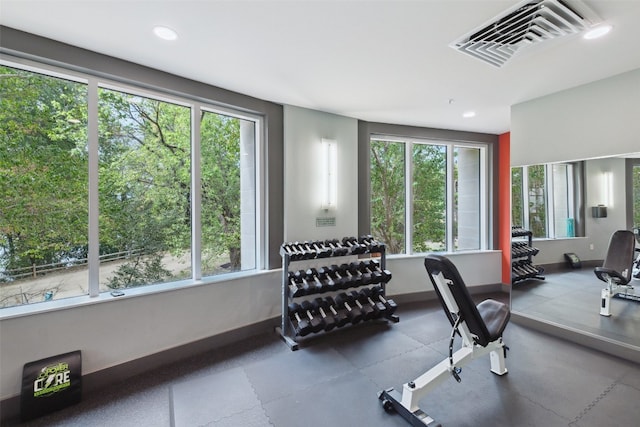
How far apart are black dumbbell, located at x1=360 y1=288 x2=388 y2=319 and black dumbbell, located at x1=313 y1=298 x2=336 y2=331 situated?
1.75 ft

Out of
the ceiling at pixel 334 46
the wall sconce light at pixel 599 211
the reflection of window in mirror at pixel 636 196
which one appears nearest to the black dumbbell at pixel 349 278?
the ceiling at pixel 334 46

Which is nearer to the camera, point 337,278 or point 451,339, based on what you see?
point 451,339

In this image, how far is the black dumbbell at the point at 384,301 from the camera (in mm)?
3473

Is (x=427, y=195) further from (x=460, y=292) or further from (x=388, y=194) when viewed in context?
(x=460, y=292)

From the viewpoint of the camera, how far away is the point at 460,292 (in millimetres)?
1996

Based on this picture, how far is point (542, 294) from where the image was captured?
3.46 metres

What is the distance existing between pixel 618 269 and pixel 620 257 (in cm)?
12

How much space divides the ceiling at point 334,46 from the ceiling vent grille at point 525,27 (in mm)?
63

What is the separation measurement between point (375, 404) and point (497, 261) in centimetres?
395

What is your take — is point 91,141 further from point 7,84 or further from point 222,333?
point 222,333

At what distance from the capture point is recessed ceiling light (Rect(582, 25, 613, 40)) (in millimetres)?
2008

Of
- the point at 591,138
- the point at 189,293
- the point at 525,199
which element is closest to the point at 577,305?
the point at 525,199

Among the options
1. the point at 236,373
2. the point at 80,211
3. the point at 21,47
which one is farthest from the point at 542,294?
the point at 21,47

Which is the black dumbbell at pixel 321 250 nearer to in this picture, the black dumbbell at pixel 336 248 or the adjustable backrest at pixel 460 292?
the black dumbbell at pixel 336 248
